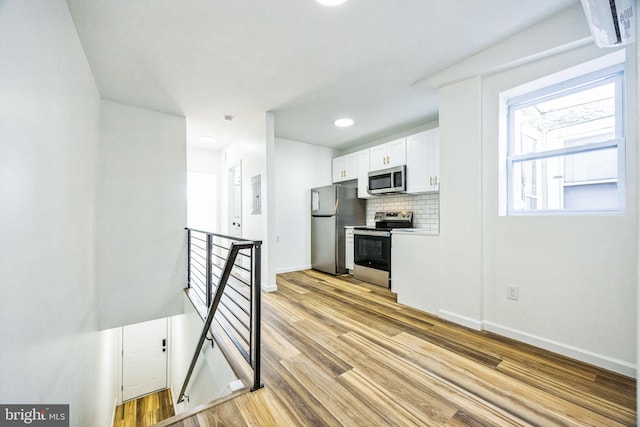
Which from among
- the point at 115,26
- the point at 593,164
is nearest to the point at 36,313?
the point at 115,26

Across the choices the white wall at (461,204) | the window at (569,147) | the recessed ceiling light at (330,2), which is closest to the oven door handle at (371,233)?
the white wall at (461,204)

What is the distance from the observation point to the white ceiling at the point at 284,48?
183 centimetres

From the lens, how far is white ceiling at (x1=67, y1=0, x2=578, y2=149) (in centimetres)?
183

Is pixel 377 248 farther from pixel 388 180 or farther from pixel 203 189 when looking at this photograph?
pixel 203 189

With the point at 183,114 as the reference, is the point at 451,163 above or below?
below

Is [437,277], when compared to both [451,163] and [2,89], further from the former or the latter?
[2,89]

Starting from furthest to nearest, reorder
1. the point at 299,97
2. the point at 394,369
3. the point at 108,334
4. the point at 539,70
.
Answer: the point at 108,334
the point at 299,97
the point at 539,70
the point at 394,369

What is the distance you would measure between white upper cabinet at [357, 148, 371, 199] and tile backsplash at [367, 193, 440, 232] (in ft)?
1.16

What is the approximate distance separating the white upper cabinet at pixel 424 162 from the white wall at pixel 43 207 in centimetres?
373

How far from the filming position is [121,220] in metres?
3.36

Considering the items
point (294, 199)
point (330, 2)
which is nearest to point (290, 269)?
point (294, 199)

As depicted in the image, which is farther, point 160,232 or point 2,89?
point 160,232

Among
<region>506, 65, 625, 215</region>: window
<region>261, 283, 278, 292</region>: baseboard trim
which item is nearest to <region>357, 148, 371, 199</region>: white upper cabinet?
<region>261, 283, 278, 292</region>: baseboard trim

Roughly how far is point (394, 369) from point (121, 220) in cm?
357
